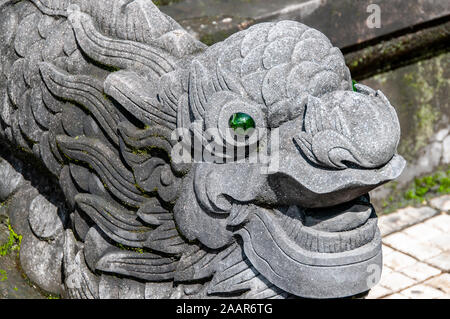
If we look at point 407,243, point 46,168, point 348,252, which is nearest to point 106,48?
point 46,168

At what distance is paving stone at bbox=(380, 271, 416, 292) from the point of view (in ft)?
10.4

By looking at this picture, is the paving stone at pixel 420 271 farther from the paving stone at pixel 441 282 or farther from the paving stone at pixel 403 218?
the paving stone at pixel 403 218

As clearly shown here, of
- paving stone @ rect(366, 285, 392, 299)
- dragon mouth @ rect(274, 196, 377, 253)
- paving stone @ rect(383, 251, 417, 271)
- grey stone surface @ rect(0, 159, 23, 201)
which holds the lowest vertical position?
paving stone @ rect(383, 251, 417, 271)

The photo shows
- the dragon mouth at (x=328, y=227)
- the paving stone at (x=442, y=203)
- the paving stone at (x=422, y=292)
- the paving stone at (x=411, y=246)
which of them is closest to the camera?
the dragon mouth at (x=328, y=227)

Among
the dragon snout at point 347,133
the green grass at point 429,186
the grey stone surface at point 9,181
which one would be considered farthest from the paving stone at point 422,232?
the grey stone surface at point 9,181

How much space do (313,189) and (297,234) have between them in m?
0.19

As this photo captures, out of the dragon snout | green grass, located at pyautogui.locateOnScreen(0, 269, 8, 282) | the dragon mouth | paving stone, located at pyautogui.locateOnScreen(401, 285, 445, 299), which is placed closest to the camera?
the dragon snout

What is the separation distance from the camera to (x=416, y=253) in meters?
3.40

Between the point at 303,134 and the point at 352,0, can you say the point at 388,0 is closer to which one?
the point at 352,0

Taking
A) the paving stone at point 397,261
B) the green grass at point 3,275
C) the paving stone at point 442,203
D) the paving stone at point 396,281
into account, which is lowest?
the paving stone at point 442,203

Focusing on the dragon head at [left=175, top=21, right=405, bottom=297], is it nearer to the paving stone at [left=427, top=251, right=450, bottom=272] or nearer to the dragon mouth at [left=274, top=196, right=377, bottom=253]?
the dragon mouth at [left=274, top=196, right=377, bottom=253]

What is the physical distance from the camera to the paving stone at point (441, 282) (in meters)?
3.11

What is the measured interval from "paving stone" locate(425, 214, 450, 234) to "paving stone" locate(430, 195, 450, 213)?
0.27 feet

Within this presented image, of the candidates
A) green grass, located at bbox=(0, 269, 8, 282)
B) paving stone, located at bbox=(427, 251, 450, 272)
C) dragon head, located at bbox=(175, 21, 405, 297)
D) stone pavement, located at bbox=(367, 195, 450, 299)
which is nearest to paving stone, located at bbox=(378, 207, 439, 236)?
stone pavement, located at bbox=(367, 195, 450, 299)
